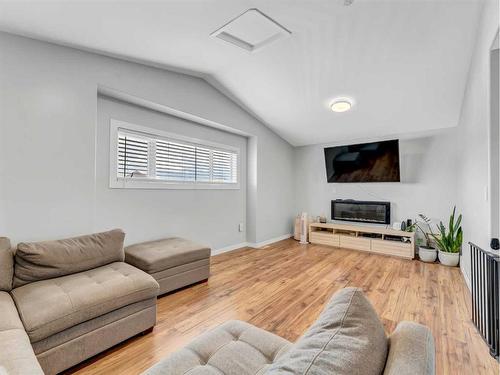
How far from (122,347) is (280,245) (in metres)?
3.48

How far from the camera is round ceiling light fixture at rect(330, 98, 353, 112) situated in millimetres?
3486

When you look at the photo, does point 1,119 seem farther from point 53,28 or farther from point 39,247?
point 39,247

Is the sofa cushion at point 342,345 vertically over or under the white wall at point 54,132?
under

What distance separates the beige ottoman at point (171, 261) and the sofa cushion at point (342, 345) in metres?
2.07

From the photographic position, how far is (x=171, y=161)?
3.43m

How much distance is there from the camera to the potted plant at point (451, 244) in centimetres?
349

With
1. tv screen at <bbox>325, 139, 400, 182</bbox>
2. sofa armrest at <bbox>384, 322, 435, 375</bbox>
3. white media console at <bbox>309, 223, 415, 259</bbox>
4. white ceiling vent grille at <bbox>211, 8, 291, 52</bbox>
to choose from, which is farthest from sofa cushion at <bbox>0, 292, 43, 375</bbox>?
tv screen at <bbox>325, 139, 400, 182</bbox>

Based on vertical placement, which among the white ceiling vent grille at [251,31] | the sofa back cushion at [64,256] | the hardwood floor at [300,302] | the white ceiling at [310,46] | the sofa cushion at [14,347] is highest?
the white ceiling vent grille at [251,31]

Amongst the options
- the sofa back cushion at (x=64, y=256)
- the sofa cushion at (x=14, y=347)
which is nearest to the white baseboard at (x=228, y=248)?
the sofa back cushion at (x=64, y=256)

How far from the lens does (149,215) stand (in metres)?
3.13

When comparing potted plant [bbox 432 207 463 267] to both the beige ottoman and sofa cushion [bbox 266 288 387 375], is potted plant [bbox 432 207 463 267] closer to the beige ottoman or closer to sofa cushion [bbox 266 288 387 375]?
the beige ottoman

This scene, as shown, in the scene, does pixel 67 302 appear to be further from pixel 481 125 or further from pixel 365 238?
pixel 365 238

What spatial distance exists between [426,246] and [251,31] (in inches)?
168

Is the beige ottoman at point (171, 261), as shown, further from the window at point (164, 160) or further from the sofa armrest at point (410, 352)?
the sofa armrest at point (410, 352)
